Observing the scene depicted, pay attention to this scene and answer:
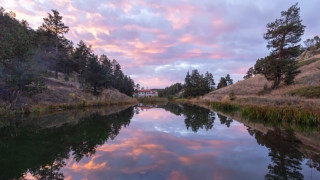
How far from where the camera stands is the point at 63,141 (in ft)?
26.6

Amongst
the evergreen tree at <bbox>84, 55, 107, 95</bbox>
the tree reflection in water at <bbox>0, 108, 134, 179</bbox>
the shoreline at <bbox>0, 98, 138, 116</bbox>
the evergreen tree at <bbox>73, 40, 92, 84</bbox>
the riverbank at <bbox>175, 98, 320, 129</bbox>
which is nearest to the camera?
the tree reflection in water at <bbox>0, 108, 134, 179</bbox>

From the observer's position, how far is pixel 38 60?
4138 cm

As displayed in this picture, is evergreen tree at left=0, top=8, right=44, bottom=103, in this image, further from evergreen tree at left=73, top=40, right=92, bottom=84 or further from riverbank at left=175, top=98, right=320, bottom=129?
evergreen tree at left=73, top=40, right=92, bottom=84

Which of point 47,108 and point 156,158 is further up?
point 47,108

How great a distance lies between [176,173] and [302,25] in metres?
32.4

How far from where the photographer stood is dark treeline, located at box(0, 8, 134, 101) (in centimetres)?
1983

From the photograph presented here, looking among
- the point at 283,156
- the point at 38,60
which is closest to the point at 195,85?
the point at 38,60

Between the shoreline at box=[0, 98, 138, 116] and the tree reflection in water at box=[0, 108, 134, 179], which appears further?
the shoreline at box=[0, 98, 138, 116]

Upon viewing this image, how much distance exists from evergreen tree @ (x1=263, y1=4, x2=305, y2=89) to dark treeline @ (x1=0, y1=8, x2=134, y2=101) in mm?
31681

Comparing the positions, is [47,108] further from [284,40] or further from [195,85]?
[195,85]

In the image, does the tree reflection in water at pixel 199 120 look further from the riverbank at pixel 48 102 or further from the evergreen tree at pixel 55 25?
the evergreen tree at pixel 55 25

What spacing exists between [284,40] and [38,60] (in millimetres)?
49309

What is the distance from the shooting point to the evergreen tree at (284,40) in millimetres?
26930

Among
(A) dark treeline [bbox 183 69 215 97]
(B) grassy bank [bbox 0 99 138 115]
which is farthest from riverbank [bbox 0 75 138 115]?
(A) dark treeline [bbox 183 69 215 97]
